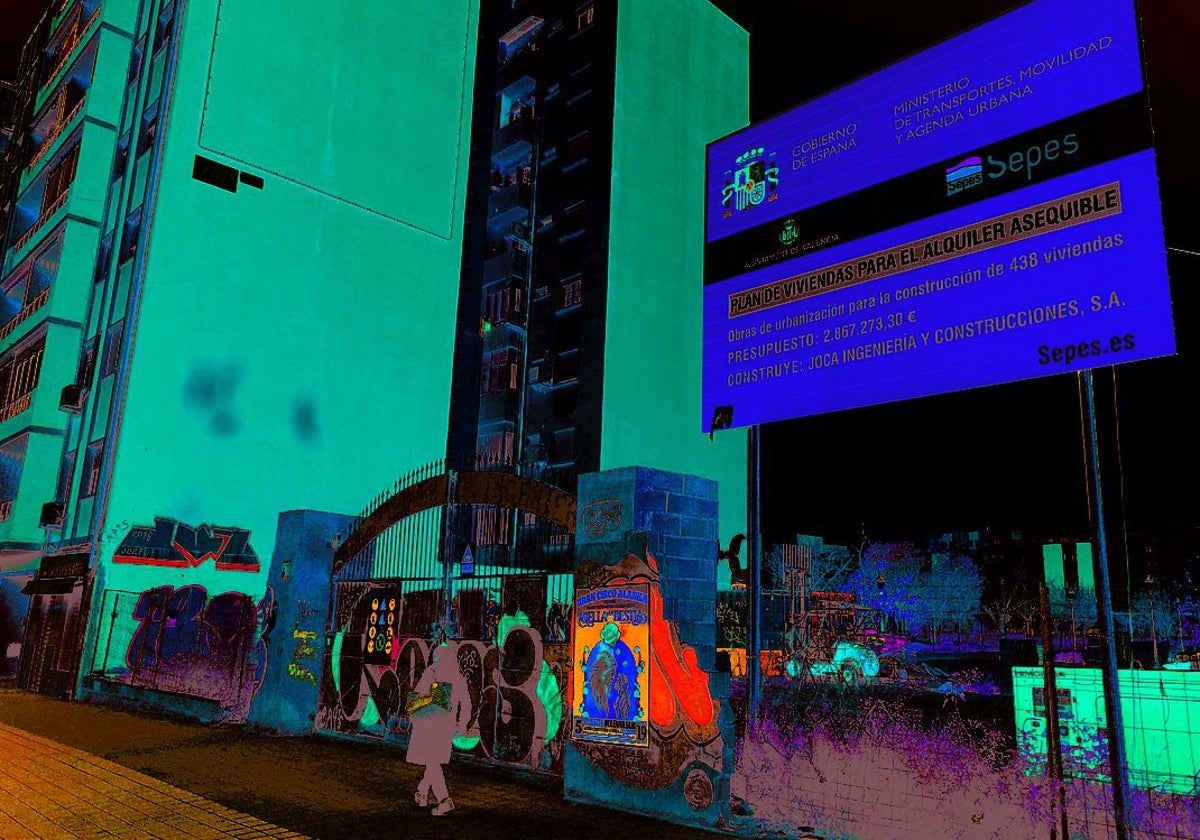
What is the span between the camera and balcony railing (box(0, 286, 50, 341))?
3077cm

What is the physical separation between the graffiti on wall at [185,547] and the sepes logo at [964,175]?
22581 mm

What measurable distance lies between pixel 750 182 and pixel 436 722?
7.94 metres

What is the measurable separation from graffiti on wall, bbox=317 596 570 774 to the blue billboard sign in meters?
3.81

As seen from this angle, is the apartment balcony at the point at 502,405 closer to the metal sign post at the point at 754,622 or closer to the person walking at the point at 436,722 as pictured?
the metal sign post at the point at 754,622

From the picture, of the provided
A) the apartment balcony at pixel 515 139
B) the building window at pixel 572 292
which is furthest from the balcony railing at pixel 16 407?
the apartment balcony at pixel 515 139

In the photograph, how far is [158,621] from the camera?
2038 cm

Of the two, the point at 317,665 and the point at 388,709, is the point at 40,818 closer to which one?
the point at 388,709

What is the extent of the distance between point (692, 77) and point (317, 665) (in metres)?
36.9

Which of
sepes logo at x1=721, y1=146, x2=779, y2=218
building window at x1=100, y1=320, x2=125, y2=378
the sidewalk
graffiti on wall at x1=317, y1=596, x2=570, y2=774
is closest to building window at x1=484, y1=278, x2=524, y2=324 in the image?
building window at x1=100, y1=320, x2=125, y2=378

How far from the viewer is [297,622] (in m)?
14.3

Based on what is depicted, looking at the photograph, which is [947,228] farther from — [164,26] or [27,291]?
[27,291]

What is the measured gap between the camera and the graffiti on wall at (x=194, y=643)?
15203mm

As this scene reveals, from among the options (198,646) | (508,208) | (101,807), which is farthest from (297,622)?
(508,208)

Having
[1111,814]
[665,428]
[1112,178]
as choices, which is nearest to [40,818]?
[1111,814]
